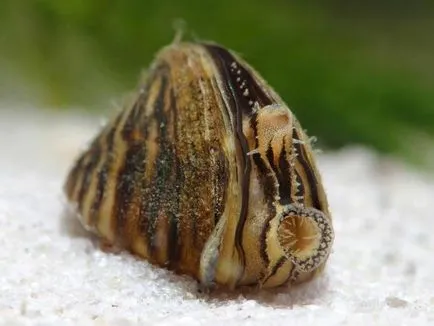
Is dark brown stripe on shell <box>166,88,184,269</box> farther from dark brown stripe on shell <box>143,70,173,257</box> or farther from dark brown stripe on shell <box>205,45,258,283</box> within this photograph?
dark brown stripe on shell <box>205,45,258,283</box>

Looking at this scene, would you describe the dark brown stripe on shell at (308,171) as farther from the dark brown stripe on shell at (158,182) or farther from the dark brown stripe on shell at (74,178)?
the dark brown stripe on shell at (74,178)

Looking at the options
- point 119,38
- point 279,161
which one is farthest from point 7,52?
point 279,161

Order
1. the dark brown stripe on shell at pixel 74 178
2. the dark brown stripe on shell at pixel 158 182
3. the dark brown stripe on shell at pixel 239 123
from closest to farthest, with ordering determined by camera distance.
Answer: the dark brown stripe on shell at pixel 239 123 → the dark brown stripe on shell at pixel 158 182 → the dark brown stripe on shell at pixel 74 178

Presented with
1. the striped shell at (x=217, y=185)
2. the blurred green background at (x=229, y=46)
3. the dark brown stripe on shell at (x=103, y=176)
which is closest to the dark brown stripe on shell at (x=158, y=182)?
the striped shell at (x=217, y=185)

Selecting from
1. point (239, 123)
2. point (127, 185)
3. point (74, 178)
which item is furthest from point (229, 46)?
point (239, 123)

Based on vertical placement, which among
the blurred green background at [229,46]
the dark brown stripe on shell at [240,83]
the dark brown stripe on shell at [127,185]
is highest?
the blurred green background at [229,46]

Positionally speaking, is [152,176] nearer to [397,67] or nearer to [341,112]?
[341,112]

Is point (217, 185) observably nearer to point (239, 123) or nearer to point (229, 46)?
point (239, 123)
